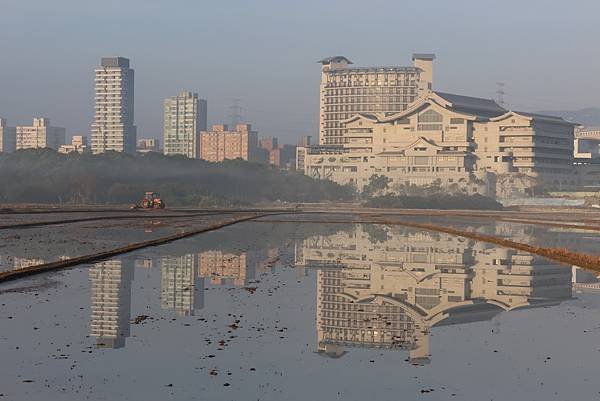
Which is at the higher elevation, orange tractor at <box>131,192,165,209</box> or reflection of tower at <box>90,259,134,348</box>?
orange tractor at <box>131,192,165,209</box>

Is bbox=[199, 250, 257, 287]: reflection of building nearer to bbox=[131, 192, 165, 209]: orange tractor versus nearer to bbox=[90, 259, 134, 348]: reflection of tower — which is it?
bbox=[90, 259, 134, 348]: reflection of tower

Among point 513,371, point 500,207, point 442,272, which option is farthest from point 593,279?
point 500,207

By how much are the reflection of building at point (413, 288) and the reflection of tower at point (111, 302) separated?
4.43m

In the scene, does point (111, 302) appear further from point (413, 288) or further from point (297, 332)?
point (413, 288)

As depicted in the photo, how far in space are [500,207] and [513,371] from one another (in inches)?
6431

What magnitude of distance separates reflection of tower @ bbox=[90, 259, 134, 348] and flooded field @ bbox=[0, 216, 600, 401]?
0.15 feet

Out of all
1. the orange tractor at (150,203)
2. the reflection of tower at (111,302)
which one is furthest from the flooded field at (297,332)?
the orange tractor at (150,203)

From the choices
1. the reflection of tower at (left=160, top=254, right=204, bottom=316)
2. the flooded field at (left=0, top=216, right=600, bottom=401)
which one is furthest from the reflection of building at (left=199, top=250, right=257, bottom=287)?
the reflection of tower at (left=160, top=254, right=204, bottom=316)

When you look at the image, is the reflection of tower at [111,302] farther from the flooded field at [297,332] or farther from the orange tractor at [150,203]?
the orange tractor at [150,203]

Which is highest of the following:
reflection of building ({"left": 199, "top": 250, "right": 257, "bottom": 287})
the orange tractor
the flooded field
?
the orange tractor

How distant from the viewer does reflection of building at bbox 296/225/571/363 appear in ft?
65.3

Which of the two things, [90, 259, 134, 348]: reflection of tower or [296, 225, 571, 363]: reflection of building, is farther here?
[296, 225, 571, 363]: reflection of building

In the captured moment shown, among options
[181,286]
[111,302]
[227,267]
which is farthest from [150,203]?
[111,302]

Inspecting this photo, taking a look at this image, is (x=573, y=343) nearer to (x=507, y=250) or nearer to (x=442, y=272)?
(x=442, y=272)
